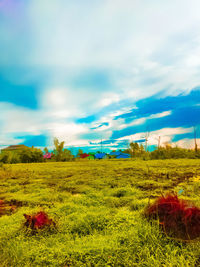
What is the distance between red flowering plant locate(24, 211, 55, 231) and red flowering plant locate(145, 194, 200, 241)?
3.65 feet

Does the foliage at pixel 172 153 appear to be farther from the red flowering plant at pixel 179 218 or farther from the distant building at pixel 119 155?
the red flowering plant at pixel 179 218

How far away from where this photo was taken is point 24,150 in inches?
533

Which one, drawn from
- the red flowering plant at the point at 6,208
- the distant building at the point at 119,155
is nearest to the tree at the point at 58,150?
the distant building at the point at 119,155

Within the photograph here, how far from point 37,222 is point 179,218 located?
4.64 ft

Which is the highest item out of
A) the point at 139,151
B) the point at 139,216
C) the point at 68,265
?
the point at 139,151

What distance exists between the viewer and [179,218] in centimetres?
172

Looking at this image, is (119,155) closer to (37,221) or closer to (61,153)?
(61,153)

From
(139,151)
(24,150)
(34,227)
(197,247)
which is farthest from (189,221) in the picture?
(24,150)

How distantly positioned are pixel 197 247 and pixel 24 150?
531 inches

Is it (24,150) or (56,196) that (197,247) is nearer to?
(56,196)

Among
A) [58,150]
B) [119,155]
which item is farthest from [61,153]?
[119,155]

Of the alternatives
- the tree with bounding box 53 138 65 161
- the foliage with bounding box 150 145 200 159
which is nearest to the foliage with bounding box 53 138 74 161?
the tree with bounding box 53 138 65 161

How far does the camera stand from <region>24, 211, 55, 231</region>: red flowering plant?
197 centimetres

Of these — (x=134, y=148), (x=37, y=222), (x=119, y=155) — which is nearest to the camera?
(x=37, y=222)
